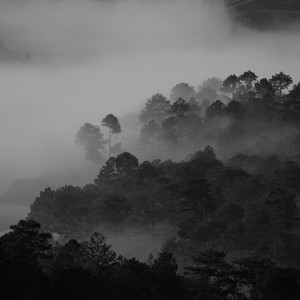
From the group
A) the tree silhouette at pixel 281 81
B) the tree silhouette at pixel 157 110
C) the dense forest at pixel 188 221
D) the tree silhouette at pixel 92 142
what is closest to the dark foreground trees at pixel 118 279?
the dense forest at pixel 188 221

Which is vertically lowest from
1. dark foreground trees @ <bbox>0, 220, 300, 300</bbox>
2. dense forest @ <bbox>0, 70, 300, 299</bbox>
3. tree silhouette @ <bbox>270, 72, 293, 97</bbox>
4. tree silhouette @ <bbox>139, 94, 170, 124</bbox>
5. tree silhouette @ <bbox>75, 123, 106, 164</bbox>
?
dark foreground trees @ <bbox>0, 220, 300, 300</bbox>

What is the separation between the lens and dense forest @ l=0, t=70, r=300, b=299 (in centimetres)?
5875

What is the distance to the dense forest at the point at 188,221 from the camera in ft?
193

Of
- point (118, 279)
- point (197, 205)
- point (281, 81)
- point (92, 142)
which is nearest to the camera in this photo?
point (118, 279)

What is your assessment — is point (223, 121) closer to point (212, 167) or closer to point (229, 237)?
point (212, 167)

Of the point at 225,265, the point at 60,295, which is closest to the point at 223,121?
the point at 225,265

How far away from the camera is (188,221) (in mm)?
93500

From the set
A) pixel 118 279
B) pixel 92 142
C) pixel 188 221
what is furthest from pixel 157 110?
pixel 118 279

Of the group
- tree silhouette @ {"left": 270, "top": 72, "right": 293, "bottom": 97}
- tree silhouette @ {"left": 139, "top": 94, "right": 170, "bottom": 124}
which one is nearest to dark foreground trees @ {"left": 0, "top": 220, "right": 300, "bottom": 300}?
tree silhouette @ {"left": 270, "top": 72, "right": 293, "bottom": 97}

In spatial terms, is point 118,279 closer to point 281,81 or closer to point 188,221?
point 188,221

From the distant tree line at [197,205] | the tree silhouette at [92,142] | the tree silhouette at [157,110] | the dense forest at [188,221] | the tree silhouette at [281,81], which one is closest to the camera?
the dense forest at [188,221]

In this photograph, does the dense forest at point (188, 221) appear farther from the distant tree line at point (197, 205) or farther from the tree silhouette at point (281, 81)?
the tree silhouette at point (281, 81)

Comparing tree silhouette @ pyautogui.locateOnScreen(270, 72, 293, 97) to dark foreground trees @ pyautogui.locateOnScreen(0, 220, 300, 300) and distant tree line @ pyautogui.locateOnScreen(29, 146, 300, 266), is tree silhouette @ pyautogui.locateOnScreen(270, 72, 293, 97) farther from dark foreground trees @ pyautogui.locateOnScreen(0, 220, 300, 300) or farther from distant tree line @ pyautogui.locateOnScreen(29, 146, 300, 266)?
dark foreground trees @ pyautogui.locateOnScreen(0, 220, 300, 300)

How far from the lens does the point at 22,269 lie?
171 ft
